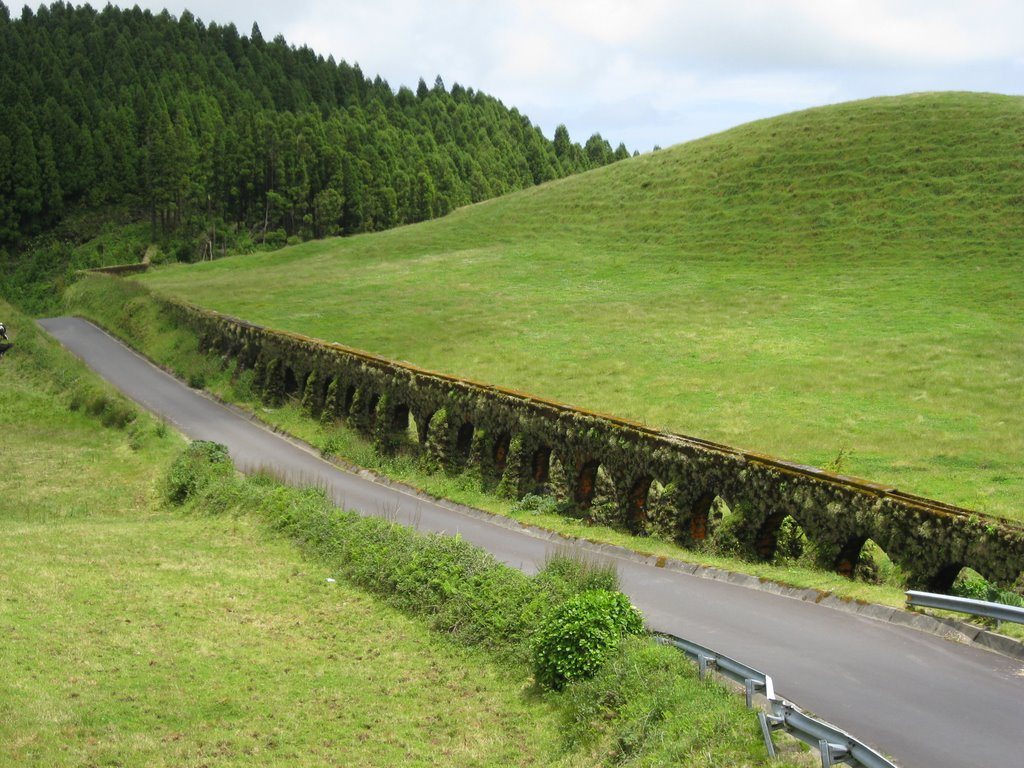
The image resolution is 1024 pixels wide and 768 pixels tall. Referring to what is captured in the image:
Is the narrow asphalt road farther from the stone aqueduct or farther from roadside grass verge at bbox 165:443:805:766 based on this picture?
the stone aqueduct

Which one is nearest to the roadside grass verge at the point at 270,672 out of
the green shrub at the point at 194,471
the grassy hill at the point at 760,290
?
the green shrub at the point at 194,471

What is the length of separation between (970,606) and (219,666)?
41.8 feet

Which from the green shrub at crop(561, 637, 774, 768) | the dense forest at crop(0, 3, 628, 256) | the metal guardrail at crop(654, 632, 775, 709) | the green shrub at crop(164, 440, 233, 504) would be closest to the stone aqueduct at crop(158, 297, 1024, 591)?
the metal guardrail at crop(654, 632, 775, 709)

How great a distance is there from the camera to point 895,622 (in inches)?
711

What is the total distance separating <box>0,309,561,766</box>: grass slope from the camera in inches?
634

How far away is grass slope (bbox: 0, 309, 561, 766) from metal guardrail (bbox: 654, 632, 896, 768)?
277 centimetres

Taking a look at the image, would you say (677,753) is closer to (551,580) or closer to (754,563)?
(551,580)

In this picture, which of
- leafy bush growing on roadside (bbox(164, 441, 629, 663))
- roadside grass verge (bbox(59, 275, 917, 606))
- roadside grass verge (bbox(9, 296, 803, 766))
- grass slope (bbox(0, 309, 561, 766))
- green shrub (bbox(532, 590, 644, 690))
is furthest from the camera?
roadside grass verge (bbox(59, 275, 917, 606))

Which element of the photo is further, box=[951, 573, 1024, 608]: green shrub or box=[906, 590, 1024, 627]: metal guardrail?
box=[951, 573, 1024, 608]: green shrub

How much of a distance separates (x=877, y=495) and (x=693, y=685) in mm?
7891

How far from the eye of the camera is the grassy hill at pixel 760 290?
38562mm

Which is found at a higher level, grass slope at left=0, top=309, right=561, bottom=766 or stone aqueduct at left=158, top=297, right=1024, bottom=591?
stone aqueduct at left=158, top=297, right=1024, bottom=591

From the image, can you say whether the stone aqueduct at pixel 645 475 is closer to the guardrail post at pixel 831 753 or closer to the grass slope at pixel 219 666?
the grass slope at pixel 219 666

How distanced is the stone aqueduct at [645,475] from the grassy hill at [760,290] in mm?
6074
